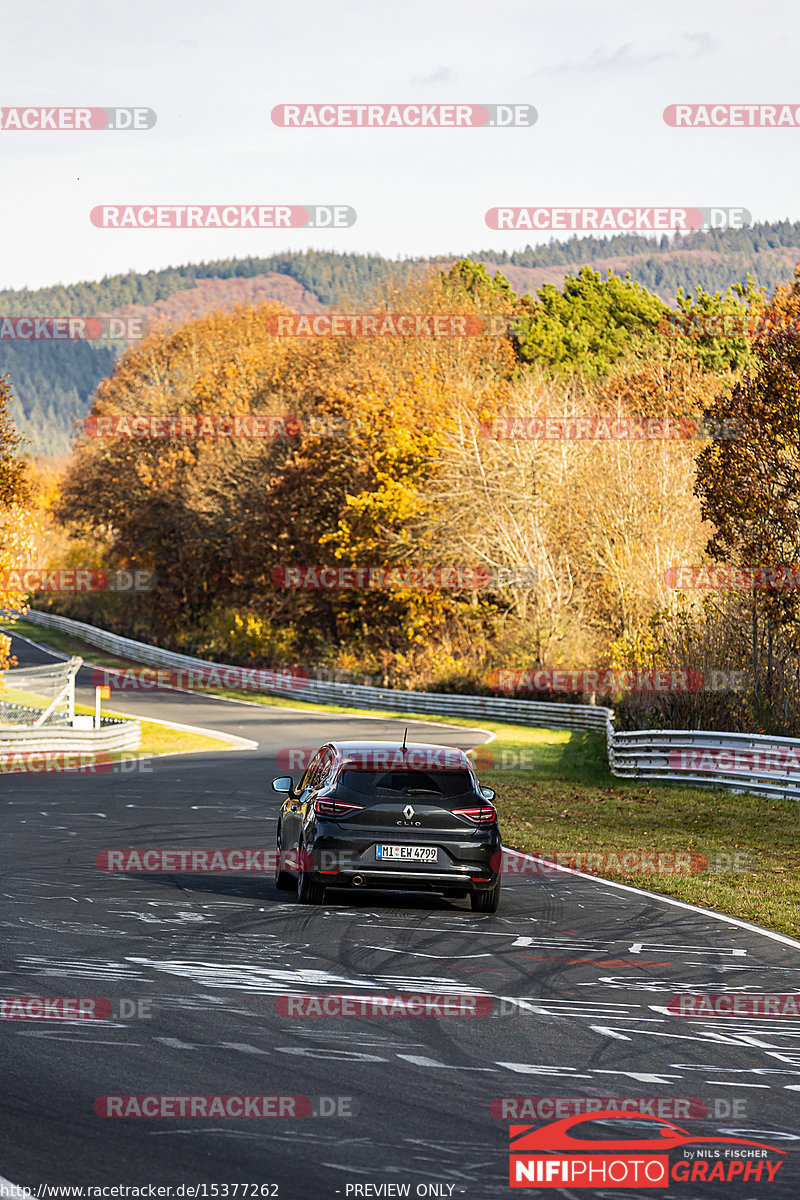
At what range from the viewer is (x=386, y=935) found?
11148 millimetres

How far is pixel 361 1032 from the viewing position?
7836 mm

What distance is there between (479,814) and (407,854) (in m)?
0.75

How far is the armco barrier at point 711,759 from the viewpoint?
76.3 feet

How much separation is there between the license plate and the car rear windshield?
45cm

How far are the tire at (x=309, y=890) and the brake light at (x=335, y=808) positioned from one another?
1.60ft

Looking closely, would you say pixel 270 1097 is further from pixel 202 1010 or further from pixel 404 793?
pixel 404 793

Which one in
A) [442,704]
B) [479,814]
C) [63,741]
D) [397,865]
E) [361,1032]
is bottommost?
[442,704]

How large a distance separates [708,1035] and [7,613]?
1085 inches

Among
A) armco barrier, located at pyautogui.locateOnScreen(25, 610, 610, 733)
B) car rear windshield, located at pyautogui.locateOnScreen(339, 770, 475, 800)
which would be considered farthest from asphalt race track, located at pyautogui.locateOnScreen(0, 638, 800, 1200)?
armco barrier, located at pyautogui.locateOnScreen(25, 610, 610, 733)

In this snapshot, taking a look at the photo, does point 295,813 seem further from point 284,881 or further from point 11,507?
point 11,507

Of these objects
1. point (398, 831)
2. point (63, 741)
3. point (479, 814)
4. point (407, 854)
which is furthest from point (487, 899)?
point (63, 741)

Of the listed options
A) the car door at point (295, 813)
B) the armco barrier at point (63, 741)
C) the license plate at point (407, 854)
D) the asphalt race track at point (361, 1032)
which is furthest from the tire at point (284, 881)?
the armco barrier at point (63, 741)

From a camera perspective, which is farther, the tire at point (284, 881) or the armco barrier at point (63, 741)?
the armco barrier at point (63, 741)

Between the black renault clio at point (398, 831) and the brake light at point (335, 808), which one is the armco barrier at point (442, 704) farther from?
the brake light at point (335, 808)
